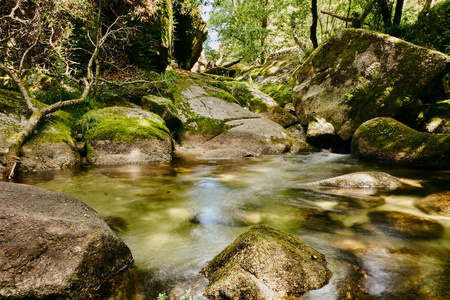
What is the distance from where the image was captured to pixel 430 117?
7.50 meters

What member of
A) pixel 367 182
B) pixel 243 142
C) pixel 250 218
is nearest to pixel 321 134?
pixel 243 142

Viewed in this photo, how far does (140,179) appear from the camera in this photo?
5.05 meters

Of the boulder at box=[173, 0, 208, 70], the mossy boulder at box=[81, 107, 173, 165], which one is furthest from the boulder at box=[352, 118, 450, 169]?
the boulder at box=[173, 0, 208, 70]

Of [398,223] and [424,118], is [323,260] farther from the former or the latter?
[424,118]

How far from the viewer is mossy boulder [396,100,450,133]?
7144mm

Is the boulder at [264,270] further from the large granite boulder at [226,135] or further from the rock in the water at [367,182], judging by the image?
the large granite boulder at [226,135]

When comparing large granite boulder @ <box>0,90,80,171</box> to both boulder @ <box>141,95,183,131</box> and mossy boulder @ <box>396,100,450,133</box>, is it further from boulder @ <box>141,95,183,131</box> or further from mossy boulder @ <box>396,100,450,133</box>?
mossy boulder @ <box>396,100,450,133</box>

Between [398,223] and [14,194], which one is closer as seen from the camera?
[14,194]

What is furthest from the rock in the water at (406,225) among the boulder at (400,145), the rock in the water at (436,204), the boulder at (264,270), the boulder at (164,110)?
the boulder at (164,110)

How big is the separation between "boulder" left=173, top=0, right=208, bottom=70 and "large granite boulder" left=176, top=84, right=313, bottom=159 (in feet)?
20.0

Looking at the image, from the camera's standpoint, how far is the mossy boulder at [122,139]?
20.3ft

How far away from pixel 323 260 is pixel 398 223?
1.65 meters

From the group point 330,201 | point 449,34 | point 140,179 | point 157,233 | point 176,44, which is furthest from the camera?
point 176,44

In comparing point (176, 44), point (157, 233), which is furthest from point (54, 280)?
point (176, 44)
